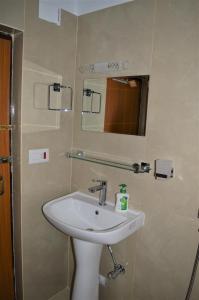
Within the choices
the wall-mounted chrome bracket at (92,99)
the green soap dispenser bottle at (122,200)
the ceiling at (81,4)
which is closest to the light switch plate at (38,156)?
the wall-mounted chrome bracket at (92,99)

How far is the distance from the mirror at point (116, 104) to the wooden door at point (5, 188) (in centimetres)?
58

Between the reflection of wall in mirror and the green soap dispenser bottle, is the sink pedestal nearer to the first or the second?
the green soap dispenser bottle

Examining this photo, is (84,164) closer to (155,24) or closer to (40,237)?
(40,237)

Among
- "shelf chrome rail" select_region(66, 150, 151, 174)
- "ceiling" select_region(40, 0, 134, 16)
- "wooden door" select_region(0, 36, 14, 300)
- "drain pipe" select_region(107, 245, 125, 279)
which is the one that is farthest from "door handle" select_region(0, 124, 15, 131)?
"drain pipe" select_region(107, 245, 125, 279)

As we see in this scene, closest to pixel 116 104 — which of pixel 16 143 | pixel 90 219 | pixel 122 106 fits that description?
pixel 122 106

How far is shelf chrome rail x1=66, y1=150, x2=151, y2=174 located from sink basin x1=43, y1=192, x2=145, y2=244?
0.30 m

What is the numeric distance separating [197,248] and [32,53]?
5.34ft

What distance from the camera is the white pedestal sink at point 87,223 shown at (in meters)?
1.49

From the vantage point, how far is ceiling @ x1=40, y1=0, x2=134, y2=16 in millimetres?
1595

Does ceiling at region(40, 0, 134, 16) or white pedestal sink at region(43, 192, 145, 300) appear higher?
ceiling at region(40, 0, 134, 16)

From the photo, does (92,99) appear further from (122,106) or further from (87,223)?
(87,223)

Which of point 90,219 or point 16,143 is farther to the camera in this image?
point 90,219

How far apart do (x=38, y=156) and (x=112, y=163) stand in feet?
1.79

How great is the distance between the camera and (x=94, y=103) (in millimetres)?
1808
